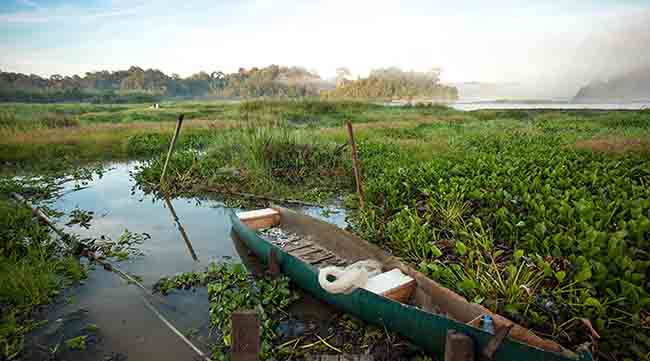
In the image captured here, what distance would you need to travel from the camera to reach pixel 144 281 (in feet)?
17.1

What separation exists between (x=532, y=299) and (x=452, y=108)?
107ft

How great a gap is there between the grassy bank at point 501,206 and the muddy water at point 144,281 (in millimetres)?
1454

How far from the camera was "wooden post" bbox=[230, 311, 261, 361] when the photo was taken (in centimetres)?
220

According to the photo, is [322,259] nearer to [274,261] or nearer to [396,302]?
[274,261]

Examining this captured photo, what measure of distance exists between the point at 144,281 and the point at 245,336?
367 cm

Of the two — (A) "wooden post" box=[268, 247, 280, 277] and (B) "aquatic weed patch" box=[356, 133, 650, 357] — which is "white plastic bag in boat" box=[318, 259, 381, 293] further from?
(A) "wooden post" box=[268, 247, 280, 277]

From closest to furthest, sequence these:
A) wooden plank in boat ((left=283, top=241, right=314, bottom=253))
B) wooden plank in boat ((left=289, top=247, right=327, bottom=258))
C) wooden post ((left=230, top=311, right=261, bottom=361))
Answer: wooden post ((left=230, top=311, right=261, bottom=361)) < wooden plank in boat ((left=289, top=247, right=327, bottom=258)) < wooden plank in boat ((left=283, top=241, right=314, bottom=253))

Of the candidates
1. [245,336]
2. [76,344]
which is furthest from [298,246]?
[245,336]

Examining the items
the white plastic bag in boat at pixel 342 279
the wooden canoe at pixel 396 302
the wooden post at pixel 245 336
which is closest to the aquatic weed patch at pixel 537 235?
the wooden canoe at pixel 396 302

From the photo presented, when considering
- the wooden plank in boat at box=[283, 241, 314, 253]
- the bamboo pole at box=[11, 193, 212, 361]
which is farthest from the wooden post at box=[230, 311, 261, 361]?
the wooden plank in boat at box=[283, 241, 314, 253]

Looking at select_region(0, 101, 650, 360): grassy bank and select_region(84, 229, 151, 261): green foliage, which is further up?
select_region(0, 101, 650, 360): grassy bank

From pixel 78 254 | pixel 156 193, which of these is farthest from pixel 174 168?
pixel 78 254

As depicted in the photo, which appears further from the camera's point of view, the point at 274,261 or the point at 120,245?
the point at 120,245

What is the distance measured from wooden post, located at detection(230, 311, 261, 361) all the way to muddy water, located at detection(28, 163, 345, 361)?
5.79 ft
